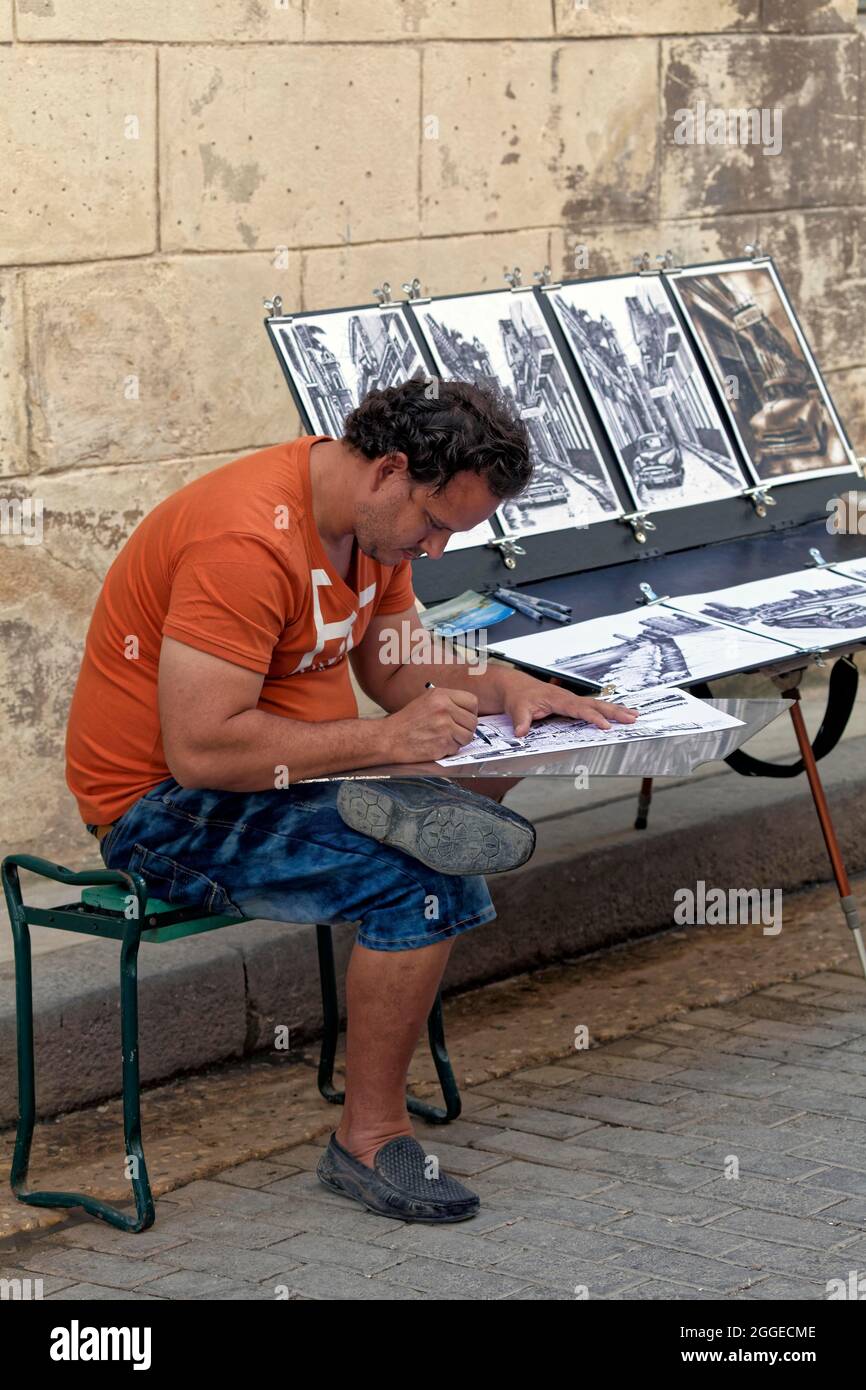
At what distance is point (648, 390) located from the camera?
4.73m

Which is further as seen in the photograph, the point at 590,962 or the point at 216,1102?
the point at 590,962

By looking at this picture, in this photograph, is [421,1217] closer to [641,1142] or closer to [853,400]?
[641,1142]

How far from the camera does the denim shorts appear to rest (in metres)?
3.32

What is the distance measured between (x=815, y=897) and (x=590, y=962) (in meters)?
0.80

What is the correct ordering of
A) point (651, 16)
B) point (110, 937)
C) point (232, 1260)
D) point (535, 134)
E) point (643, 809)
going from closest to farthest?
point (232, 1260), point (110, 937), point (643, 809), point (535, 134), point (651, 16)

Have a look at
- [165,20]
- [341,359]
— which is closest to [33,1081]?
[341,359]

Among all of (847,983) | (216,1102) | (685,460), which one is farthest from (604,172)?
(216,1102)

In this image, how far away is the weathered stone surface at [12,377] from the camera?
4.89 metres

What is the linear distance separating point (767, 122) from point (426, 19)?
152 cm

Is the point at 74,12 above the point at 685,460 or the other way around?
above

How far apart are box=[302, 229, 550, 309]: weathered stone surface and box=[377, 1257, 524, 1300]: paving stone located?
3.03 m

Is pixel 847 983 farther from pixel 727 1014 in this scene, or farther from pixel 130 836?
pixel 130 836

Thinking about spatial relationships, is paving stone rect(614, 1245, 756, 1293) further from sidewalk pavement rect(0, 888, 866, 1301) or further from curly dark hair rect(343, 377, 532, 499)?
curly dark hair rect(343, 377, 532, 499)

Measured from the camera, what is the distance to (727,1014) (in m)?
4.46
